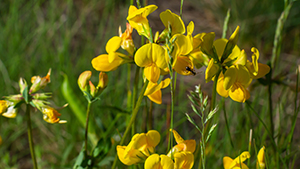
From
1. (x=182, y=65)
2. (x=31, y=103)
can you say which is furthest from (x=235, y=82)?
(x=31, y=103)

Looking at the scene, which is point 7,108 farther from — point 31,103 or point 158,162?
point 158,162

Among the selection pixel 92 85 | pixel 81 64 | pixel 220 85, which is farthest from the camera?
pixel 81 64

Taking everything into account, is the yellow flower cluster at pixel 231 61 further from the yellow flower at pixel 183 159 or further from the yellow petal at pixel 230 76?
the yellow flower at pixel 183 159

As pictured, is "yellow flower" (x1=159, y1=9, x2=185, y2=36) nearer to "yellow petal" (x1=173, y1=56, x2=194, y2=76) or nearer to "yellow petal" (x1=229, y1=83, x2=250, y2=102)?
"yellow petal" (x1=173, y1=56, x2=194, y2=76)

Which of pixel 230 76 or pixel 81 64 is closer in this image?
pixel 230 76

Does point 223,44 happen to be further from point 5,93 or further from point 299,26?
point 299,26

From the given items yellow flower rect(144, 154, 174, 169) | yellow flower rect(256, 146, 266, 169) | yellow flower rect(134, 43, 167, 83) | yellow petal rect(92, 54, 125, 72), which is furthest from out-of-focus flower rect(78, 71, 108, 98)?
yellow flower rect(256, 146, 266, 169)

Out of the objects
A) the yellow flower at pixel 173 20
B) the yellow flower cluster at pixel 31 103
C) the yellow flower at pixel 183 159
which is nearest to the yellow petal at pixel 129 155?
the yellow flower at pixel 183 159
